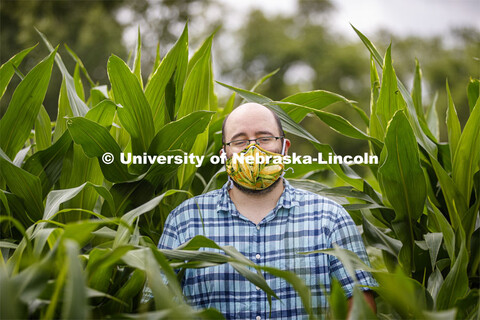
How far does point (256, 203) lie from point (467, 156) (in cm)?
75

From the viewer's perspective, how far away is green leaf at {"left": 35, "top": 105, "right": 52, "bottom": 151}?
207cm

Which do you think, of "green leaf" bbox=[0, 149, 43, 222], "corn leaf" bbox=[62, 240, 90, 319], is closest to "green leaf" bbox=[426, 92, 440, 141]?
"green leaf" bbox=[0, 149, 43, 222]

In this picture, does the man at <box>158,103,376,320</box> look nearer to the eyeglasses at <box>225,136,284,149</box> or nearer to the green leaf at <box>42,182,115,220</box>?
the eyeglasses at <box>225,136,284,149</box>

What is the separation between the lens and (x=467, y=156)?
1864mm

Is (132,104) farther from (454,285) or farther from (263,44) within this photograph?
(263,44)

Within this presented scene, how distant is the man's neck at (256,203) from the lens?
1.78 metres

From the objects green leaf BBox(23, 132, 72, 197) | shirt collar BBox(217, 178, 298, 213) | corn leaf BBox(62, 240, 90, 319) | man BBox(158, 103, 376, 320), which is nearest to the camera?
corn leaf BBox(62, 240, 90, 319)

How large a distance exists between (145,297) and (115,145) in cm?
55

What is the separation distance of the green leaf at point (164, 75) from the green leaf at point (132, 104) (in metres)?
0.12

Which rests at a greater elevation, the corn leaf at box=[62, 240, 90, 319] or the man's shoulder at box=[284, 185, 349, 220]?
the man's shoulder at box=[284, 185, 349, 220]

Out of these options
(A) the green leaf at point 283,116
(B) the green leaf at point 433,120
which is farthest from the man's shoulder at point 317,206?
(B) the green leaf at point 433,120

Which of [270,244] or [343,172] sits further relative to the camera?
[343,172]

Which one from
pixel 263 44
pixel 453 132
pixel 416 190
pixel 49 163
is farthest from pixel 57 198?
pixel 263 44

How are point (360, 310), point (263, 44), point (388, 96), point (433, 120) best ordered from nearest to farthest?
1. point (360, 310)
2. point (388, 96)
3. point (433, 120)
4. point (263, 44)
